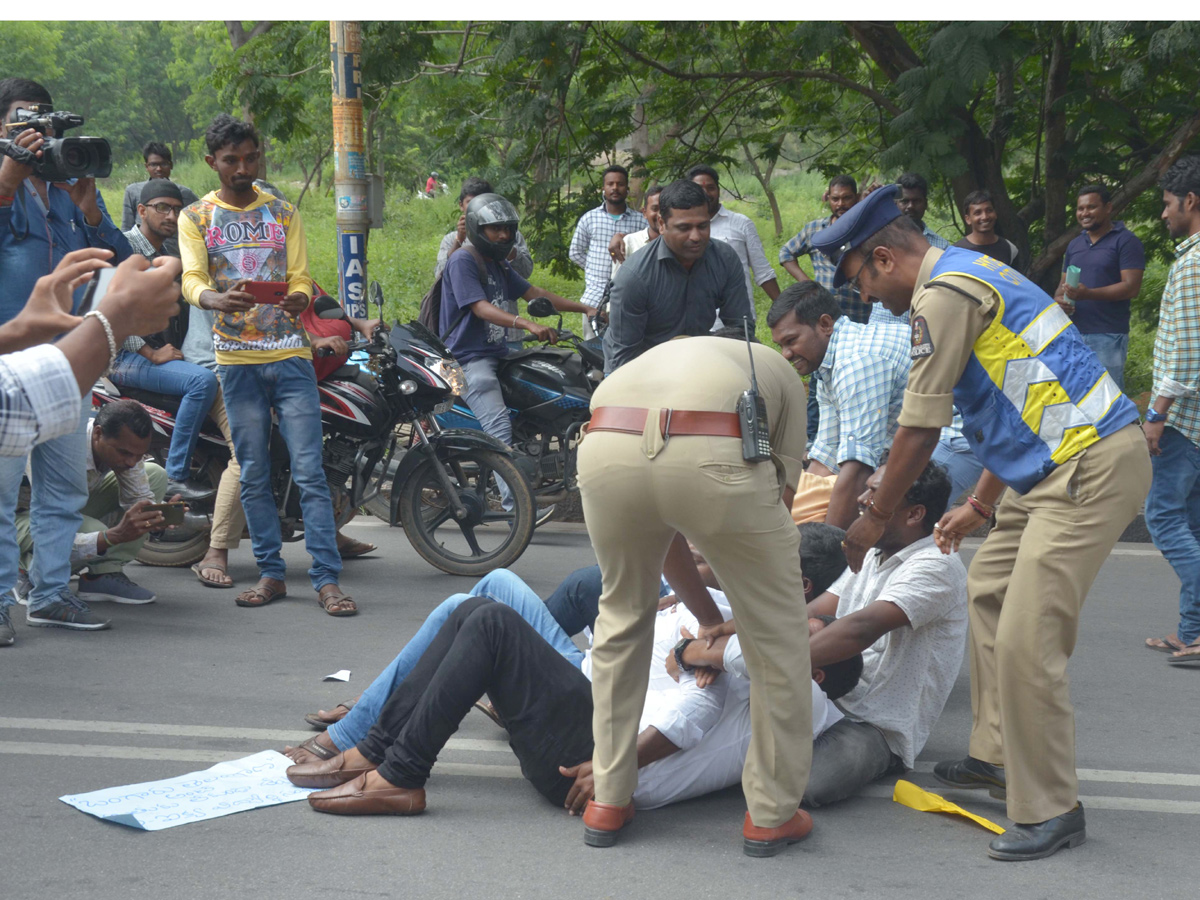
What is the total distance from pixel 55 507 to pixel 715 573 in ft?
11.2

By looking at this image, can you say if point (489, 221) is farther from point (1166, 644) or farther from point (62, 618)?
point (1166, 644)

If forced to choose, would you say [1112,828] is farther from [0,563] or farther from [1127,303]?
[1127,303]

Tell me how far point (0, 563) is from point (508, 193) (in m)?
6.18

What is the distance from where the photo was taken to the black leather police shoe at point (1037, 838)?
3328 mm

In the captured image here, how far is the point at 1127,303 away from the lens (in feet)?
26.6

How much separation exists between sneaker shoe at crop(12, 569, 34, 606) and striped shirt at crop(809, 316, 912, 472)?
371 centimetres

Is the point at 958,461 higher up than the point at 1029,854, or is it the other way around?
the point at 958,461

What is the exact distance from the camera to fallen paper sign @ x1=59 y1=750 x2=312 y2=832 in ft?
11.4

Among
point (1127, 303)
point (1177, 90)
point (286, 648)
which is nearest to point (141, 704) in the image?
point (286, 648)

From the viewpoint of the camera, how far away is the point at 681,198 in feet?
19.0

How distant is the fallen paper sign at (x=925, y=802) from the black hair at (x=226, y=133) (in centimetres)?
395

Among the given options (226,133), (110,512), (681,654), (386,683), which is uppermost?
(226,133)

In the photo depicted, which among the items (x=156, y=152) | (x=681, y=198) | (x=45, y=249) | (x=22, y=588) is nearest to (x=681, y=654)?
(x=681, y=198)

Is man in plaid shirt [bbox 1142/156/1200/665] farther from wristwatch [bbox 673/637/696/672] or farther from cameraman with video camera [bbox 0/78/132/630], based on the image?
cameraman with video camera [bbox 0/78/132/630]
